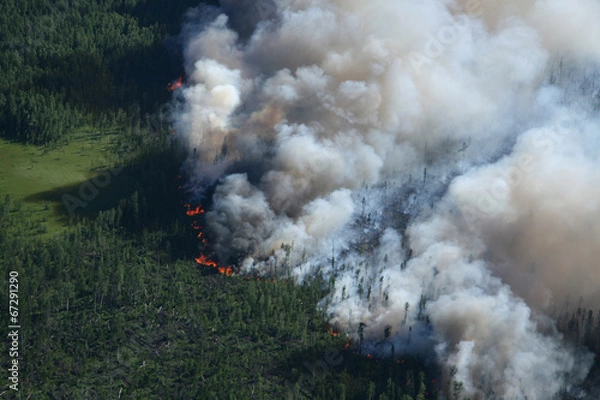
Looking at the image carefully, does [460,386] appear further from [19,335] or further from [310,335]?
[19,335]

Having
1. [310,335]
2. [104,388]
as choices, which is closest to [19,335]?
[104,388]

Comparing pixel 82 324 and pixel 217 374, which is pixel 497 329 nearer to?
pixel 217 374

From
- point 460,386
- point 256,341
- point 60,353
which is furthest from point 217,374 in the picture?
point 460,386

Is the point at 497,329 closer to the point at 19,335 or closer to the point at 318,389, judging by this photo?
the point at 318,389

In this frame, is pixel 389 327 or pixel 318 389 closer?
pixel 318 389

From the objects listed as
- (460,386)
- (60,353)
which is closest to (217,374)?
(60,353)

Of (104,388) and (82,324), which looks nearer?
(104,388)

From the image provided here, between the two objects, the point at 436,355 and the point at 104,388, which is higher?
the point at 436,355

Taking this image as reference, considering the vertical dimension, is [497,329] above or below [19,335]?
above
